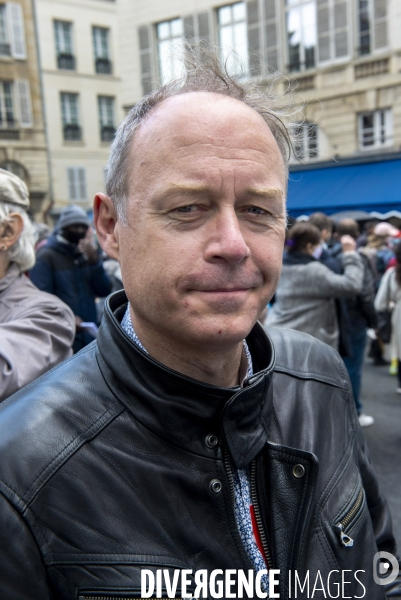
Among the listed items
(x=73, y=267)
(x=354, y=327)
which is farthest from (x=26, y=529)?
(x=354, y=327)

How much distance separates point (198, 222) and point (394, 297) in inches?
173

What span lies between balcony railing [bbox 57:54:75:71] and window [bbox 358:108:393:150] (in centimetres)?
1587

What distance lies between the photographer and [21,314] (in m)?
1.81

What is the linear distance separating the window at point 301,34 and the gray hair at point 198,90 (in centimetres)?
1569

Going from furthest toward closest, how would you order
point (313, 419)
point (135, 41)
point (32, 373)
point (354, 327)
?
point (135, 41), point (354, 327), point (32, 373), point (313, 419)

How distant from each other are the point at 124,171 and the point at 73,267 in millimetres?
3225

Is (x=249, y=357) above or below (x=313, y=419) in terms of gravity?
above

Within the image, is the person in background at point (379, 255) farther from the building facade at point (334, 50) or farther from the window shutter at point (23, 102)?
the window shutter at point (23, 102)

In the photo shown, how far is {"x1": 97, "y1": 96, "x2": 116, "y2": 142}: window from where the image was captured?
2644cm

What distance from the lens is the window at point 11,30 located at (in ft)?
79.9

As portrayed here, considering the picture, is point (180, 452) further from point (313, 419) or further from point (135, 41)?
point (135, 41)

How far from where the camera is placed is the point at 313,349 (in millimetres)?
1521

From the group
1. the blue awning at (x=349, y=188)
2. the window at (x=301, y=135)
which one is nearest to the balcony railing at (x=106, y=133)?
the blue awning at (x=349, y=188)

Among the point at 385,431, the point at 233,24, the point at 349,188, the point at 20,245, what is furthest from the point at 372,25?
the point at 20,245
